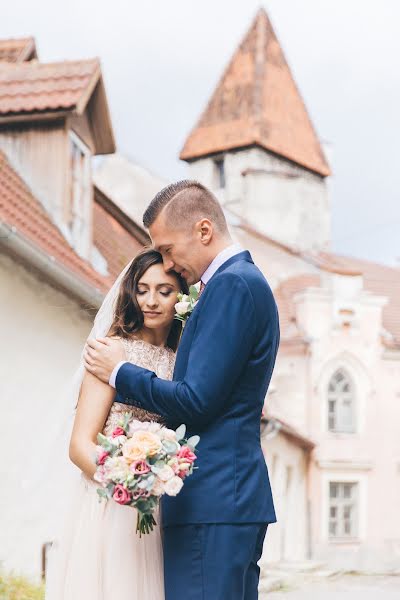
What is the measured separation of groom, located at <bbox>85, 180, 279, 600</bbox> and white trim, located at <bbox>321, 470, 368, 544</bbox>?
24.8m

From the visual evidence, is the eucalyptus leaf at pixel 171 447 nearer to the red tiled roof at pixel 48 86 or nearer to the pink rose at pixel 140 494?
the pink rose at pixel 140 494

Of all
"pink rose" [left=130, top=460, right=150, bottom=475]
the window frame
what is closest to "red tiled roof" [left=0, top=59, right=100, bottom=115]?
"pink rose" [left=130, top=460, right=150, bottom=475]

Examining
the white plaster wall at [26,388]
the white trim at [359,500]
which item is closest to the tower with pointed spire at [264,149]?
the white trim at [359,500]

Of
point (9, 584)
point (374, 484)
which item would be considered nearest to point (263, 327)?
point (9, 584)

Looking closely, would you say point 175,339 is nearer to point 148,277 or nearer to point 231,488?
point 148,277

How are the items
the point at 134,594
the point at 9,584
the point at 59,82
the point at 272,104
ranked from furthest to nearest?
the point at 272,104 → the point at 59,82 → the point at 9,584 → the point at 134,594

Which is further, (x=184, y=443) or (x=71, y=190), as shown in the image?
(x=71, y=190)

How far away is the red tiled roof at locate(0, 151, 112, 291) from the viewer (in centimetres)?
1039

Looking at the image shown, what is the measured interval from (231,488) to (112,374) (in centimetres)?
55

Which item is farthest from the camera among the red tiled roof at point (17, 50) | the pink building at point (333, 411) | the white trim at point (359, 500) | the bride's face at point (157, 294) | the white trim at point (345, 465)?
the white trim at point (345, 465)

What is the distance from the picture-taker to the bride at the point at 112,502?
12.2ft

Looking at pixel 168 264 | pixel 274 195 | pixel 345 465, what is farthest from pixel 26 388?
pixel 274 195

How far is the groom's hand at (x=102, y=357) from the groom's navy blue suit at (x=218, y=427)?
117mm

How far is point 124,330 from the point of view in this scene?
4023 mm
